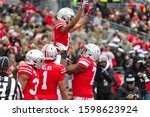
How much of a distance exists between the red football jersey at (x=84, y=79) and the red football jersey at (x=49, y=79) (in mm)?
636

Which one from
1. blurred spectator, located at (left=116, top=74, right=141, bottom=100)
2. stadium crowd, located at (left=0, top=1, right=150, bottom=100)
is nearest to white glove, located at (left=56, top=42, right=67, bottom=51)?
stadium crowd, located at (left=0, top=1, right=150, bottom=100)

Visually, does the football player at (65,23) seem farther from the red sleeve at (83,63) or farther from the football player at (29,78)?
the football player at (29,78)

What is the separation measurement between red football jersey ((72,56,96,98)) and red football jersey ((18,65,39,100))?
4.19 ft

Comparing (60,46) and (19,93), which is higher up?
(60,46)

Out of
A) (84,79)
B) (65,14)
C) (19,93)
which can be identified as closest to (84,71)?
(84,79)

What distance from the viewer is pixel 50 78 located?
1326 cm

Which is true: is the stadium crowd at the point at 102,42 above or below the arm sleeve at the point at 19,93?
below

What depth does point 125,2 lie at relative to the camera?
31.7 metres

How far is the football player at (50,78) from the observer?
13.2m

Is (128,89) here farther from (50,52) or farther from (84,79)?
(50,52)

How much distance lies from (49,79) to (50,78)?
30mm

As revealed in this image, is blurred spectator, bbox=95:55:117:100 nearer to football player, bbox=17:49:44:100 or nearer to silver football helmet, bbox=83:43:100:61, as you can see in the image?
silver football helmet, bbox=83:43:100:61

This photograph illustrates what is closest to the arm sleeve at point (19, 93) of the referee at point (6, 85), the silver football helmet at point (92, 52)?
the referee at point (6, 85)

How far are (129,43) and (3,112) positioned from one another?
47.9ft
